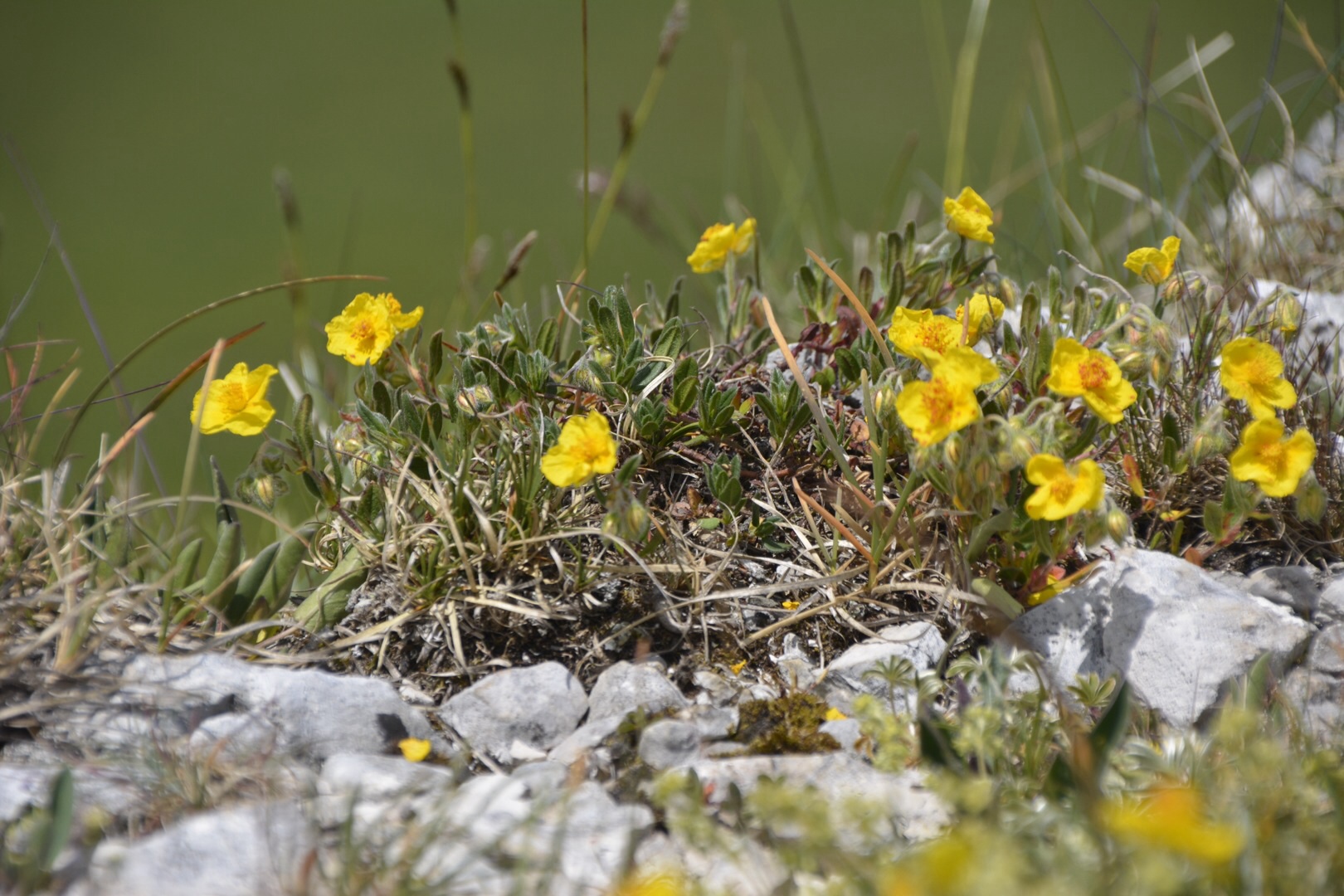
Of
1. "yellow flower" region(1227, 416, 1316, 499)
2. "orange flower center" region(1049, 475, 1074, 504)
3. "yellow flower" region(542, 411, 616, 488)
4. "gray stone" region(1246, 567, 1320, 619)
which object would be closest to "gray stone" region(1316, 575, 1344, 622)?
"gray stone" region(1246, 567, 1320, 619)

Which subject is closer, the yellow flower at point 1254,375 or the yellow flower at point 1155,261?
the yellow flower at point 1254,375

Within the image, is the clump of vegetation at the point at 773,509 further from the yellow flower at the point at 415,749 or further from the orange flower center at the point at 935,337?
the yellow flower at the point at 415,749

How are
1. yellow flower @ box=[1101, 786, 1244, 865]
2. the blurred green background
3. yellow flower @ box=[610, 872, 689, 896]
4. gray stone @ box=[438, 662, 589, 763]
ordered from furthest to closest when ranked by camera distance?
the blurred green background → gray stone @ box=[438, 662, 589, 763] → yellow flower @ box=[610, 872, 689, 896] → yellow flower @ box=[1101, 786, 1244, 865]

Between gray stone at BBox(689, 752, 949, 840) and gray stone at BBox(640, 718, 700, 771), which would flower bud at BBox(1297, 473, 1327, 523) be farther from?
gray stone at BBox(640, 718, 700, 771)

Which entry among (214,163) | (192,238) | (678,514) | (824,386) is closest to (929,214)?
(824,386)

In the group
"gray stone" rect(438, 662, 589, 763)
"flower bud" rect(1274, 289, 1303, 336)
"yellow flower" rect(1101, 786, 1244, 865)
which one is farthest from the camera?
"flower bud" rect(1274, 289, 1303, 336)

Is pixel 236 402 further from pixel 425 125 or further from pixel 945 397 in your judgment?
pixel 425 125

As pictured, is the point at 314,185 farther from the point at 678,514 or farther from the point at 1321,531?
the point at 1321,531

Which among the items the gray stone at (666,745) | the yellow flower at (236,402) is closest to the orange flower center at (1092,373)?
the gray stone at (666,745)
